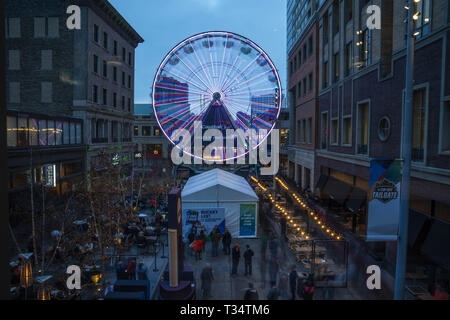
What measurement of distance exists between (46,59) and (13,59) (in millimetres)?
2638

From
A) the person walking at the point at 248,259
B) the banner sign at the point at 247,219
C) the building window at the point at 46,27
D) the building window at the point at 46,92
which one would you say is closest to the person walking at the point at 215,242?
the person walking at the point at 248,259

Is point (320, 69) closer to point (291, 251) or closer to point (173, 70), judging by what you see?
point (173, 70)

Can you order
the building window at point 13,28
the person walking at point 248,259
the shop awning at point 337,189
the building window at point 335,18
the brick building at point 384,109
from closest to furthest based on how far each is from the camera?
the brick building at point 384,109 < the person walking at point 248,259 < the shop awning at point 337,189 < the building window at point 335,18 < the building window at point 13,28

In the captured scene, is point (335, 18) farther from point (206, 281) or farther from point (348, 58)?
point (206, 281)

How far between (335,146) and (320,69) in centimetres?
773

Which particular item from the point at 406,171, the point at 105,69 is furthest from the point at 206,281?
the point at 105,69

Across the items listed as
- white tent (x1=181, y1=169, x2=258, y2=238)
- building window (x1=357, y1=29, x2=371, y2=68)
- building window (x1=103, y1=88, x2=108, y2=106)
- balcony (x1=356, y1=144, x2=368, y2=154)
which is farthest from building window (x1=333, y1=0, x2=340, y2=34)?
building window (x1=103, y1=88, x2=108, y2=106)

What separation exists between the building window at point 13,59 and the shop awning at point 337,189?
27.7 meters

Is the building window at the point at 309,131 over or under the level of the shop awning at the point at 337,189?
over

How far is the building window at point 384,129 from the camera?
15.1 meters

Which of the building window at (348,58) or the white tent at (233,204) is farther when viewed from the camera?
the building window at (348,58)

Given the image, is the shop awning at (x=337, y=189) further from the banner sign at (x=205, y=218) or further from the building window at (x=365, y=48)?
the banner sign at (x=205, y=218)

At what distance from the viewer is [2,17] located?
3.21 m
